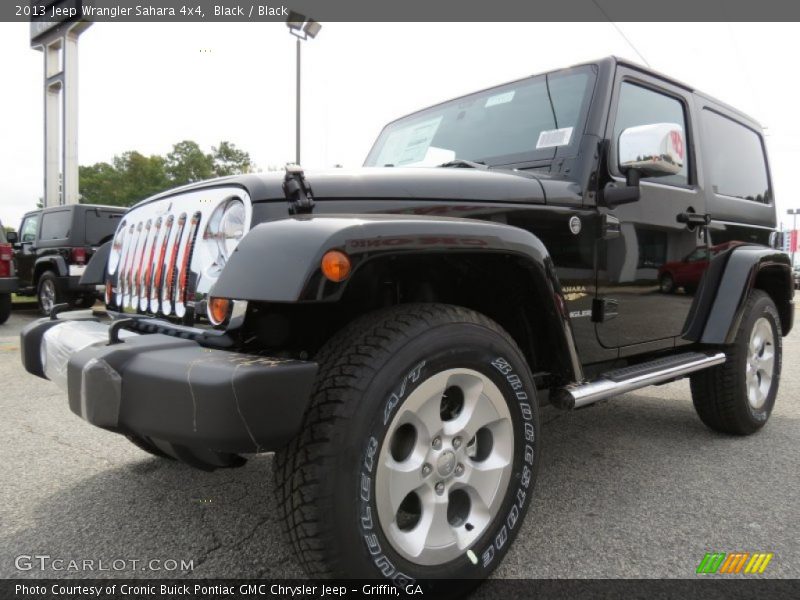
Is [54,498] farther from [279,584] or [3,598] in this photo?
[279,584]

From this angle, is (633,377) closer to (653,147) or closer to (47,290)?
(653,147)

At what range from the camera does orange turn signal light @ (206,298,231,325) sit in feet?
5.67

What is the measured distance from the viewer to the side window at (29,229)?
11.2 meters

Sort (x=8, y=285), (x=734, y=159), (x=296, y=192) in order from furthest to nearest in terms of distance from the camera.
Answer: (x=8, y=285)
(x=734, y=159)
(x=296, y=192)

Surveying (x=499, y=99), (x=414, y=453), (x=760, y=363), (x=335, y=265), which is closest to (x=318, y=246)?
(x=335, y=265)

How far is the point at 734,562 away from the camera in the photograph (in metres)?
2.00

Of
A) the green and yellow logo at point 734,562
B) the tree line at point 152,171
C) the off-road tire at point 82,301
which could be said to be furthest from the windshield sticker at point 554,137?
the tree line at point 152,171

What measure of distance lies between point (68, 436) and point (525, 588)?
277 centimetres

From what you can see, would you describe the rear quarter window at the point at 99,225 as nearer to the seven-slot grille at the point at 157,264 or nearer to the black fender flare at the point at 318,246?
the seven-slot grille at the point at 157,264

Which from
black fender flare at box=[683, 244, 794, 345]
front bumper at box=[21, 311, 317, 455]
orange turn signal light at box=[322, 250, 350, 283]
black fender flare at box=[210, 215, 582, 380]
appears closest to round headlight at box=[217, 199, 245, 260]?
black fender flare at box=[210, 215, 582, 380]

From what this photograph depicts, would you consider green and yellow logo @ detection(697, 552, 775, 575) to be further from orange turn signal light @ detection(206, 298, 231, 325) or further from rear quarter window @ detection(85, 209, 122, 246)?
rear quarter window @ detection(85, 209, 122, 246)

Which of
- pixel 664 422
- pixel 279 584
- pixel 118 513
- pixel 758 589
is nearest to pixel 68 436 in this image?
pixel 118 513

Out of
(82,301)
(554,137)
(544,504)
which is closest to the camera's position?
(544,504)

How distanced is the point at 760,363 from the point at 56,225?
35.5 feet
